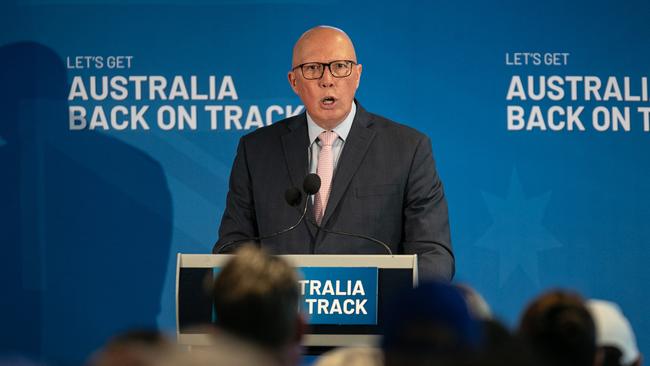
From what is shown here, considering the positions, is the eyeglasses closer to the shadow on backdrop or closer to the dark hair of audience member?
the shadow on backdrop

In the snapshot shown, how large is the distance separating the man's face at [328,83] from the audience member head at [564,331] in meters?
2.87

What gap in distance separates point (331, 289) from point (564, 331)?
173 cm

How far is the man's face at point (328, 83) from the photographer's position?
16.1ft

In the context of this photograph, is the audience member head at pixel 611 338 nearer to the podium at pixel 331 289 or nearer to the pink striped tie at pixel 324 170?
the podium at pixel 331 289

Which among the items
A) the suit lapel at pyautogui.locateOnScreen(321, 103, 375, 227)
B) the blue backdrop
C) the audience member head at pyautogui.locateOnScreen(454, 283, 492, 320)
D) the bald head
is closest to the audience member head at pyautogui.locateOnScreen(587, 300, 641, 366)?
the audience member head at pyautogui.locateOnScreen(454, 283, 492, 320)

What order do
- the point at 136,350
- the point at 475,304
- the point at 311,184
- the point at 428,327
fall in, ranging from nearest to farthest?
the point at 136,350 → the point at 428,327 → the point at 475,304 → the point at 311,184

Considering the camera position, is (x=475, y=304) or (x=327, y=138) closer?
(x=475, y=304)

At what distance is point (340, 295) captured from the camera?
373 centimetres

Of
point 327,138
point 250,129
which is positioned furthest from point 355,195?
point 250,129

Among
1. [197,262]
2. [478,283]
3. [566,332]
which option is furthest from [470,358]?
[478,283]

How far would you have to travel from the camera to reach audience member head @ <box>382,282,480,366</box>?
161 centimetres

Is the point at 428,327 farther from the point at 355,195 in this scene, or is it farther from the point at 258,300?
the point at 355,195

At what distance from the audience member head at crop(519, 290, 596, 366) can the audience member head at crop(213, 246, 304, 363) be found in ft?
1.50

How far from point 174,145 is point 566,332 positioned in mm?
4510
